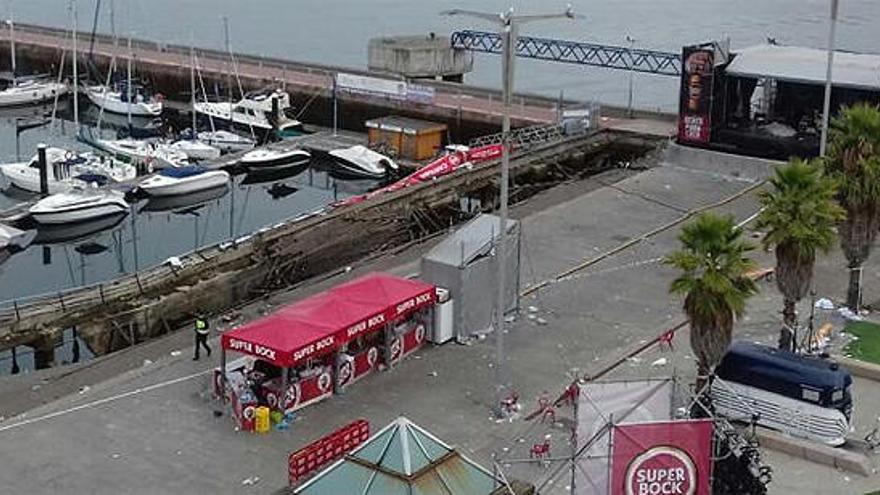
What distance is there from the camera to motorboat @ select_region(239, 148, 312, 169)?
197 feet

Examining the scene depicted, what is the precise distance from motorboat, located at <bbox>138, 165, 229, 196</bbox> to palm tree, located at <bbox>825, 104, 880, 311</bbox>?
33967 millimetres

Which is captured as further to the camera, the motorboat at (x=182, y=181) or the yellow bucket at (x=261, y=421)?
the motorboat at (x=182, y=181)

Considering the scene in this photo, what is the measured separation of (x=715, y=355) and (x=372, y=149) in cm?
4098

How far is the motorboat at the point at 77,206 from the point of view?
50.5 metres

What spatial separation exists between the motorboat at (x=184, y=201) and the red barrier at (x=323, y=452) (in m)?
36.3

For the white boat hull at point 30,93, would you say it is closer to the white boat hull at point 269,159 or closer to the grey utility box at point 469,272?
the white boat hull at point 269,159

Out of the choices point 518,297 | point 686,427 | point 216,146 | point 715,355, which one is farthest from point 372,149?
point 686,427

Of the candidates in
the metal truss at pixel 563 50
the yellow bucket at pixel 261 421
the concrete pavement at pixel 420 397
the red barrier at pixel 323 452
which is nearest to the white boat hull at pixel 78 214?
the concrete pavement at pixel 420 397

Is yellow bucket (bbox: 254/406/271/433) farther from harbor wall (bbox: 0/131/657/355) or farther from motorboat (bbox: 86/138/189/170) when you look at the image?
motorboat (bbox: 86/138/189/170)

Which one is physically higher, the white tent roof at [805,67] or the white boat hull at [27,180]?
the white tent roof at [805,67]

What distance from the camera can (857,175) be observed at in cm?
2666

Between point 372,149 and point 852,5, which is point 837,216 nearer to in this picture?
point 372,149

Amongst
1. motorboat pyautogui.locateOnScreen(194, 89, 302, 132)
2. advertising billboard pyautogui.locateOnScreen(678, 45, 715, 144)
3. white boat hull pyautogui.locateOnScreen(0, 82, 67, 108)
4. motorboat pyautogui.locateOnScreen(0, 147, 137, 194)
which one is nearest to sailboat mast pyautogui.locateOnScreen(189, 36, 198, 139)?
motorboat pyautogui.locateOnScreen(194, 89, 302, 132)

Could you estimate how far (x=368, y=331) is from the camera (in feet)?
81.7
